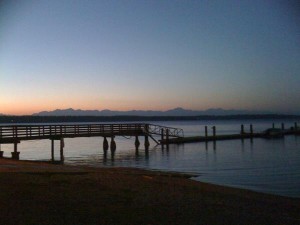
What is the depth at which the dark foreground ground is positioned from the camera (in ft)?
29.9

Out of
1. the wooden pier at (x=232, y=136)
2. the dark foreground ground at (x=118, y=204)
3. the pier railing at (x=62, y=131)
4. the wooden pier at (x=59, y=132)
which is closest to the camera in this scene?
the dark foreground ground at (x=118, y=204)

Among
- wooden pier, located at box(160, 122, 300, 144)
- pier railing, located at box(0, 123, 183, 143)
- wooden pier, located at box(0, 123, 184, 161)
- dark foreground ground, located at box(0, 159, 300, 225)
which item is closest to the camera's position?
dark foreground ground, located at box(0, 159, 300, 225)

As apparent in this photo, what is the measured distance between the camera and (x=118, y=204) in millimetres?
10719

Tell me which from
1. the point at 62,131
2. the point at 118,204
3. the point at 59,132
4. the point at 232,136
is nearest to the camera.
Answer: the point at 118,204

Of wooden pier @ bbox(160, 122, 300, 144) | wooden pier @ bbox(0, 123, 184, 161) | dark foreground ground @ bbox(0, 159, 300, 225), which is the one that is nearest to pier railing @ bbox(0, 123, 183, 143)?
wooden pier @ bbox(0, 123, 184, 161)

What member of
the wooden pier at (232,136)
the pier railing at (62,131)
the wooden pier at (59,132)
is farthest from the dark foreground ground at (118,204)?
the wooden pier at (232,136)

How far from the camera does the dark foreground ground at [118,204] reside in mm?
9117

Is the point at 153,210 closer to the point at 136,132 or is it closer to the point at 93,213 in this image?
the point at 93,213

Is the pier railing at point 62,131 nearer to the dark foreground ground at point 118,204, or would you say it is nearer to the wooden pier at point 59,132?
the wooden pier at point 59,132

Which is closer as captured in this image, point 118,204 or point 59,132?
point 118,204

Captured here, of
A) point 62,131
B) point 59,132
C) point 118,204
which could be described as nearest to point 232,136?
point 62,131

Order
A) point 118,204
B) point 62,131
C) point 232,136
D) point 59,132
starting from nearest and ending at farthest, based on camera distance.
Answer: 1. point 118,204
2. point 59,132
3. point 62,131
4. point 232,136

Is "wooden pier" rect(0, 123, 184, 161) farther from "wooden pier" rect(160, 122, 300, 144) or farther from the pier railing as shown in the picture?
"wooden pier" rect(160, 122, 300, 144)

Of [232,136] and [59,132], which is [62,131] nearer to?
[59,132]
